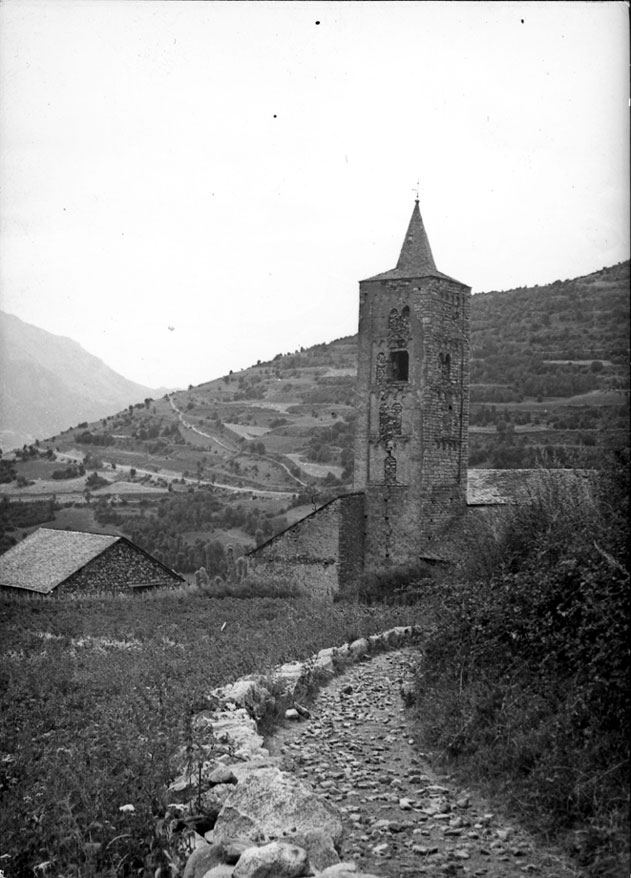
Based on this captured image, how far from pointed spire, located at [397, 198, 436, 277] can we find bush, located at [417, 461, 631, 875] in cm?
1816

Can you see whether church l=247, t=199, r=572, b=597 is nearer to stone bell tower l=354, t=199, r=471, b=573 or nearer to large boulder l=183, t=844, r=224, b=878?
stone bell tower l=354, t=199, r=471, b=573

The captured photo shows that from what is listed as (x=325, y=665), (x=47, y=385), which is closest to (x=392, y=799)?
(x=325, y=665)

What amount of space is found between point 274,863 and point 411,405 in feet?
74.2

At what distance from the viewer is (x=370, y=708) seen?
9.59 m

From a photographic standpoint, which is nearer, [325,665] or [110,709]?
[110,709]

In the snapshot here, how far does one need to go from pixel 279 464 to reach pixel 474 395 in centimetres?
1519

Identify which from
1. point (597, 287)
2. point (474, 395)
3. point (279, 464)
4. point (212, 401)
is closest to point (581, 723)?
point (474, 395)

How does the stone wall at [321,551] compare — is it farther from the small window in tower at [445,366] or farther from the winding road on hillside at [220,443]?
the winding road on hillside at [220,443]

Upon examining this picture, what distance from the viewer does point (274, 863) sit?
5.46m

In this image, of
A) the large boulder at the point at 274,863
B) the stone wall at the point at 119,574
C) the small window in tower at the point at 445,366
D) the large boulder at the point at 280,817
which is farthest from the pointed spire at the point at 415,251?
the large boulder at the point at 274,863

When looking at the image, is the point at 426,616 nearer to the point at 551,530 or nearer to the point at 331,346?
the point at 551,530

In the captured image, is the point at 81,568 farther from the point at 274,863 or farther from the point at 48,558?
the point at 274,863

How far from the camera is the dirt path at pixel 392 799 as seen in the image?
5711 millimetres

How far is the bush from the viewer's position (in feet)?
19.5
